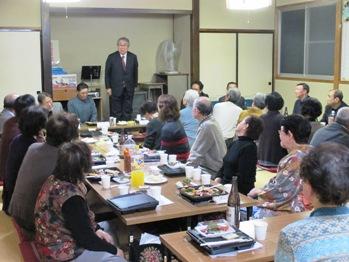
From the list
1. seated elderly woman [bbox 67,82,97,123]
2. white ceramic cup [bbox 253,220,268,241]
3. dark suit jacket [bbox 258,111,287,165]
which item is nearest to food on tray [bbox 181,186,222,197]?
white ceramic cup [bbox 253,220,268,241]

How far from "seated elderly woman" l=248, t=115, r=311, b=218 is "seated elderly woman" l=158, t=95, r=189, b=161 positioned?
150cm

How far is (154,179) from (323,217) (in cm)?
189

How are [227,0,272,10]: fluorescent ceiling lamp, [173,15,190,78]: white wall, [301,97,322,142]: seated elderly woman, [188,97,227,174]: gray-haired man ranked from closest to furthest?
[188,97,227,174]: gray-haired man
[227,0,272,10]: fluorescent ceiling lamp
[301,97,322,142]: seated elderly woman
[173,15,190,78]: white wall

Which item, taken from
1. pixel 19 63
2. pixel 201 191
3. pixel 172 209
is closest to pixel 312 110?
pixel 201 191

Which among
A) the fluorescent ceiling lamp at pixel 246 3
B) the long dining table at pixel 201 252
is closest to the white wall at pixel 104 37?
the fluorescent ceiling lamp at pixel 246 3

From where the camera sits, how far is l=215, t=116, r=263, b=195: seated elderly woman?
11.7 ft

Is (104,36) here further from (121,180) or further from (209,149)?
(121,180)

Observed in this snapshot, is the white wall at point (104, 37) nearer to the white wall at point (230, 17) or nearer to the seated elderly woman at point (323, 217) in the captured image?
the white wall at point (230, 17)

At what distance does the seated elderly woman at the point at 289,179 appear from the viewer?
2971 millimetres

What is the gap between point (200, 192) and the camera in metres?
2.97

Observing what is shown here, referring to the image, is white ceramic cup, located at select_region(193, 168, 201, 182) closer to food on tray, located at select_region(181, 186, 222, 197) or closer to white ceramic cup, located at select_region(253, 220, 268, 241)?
food on tray, located at select_region(181, 186, 222, 197)

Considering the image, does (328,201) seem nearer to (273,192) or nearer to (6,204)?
(273,192)

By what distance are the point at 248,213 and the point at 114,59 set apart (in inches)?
210

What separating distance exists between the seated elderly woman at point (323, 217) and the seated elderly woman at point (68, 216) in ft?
3.84
